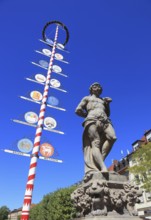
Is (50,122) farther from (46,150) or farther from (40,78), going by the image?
(40,78)

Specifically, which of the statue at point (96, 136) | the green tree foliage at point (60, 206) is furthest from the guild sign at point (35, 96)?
the green tree foliage at point (60, 206)

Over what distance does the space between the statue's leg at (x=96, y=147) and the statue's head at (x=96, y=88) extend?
55.9 inches

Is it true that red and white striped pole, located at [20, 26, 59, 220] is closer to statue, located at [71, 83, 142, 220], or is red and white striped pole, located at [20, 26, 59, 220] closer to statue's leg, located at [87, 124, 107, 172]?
statue, located at [71, 83, 142, 220]

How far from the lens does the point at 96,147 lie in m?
6.30

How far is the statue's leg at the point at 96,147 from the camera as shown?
606 centimetres

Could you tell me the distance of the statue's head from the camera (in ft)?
24.5

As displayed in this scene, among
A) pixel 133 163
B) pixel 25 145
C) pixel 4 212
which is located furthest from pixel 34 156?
pixel 4 212

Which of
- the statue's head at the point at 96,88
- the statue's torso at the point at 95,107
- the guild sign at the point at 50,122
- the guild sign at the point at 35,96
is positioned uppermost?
the guild sign at the point at 35,96

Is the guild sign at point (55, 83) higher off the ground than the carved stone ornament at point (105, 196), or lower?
higher

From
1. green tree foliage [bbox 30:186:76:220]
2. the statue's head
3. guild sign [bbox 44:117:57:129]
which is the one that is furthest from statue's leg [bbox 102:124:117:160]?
green tree foliage [bbox 30:186:76:220]

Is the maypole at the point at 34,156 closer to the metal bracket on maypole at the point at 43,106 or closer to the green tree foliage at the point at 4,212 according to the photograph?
the metal bracket on maypole at the point at 43,106

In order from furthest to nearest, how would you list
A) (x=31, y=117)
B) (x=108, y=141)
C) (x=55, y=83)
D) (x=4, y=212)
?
(x=4, y=212) → (x=55, y=83) → (x=31, y=117) → (x=108, y=141)

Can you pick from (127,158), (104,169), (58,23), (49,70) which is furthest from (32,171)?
(127,158)

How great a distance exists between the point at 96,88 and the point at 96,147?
2.07m
